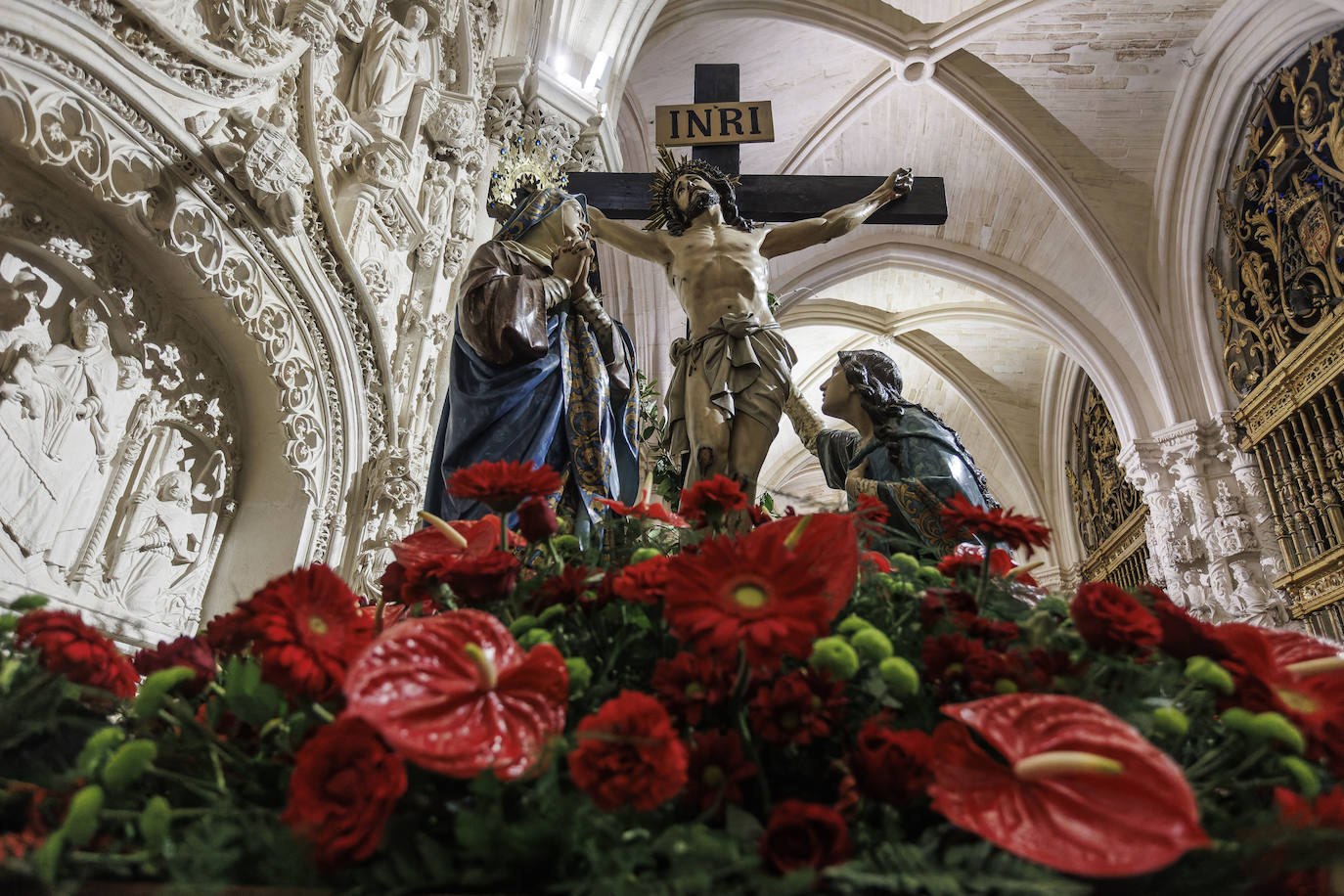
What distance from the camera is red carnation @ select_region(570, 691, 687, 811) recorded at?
49cm

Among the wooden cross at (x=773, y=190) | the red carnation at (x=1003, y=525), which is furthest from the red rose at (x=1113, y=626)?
the wooden cross at (x=773, y=190)

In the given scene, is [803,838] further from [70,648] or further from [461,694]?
[70,648]

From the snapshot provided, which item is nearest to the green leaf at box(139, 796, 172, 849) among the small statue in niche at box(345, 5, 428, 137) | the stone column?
the small statue in niche at box(345, 5, 428, 137)

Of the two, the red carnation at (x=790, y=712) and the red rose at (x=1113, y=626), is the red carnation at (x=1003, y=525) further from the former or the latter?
the red carnation at (x=790, y=712)

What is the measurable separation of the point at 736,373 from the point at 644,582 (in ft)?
7.16

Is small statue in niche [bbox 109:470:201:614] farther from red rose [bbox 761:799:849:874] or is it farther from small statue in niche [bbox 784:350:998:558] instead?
red rose [bbox 761:799:849:874]

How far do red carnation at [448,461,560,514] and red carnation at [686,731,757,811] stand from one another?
0.28 meters

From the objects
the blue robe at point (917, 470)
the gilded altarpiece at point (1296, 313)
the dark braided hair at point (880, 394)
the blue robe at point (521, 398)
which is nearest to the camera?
the blue robe at point (917, 470)

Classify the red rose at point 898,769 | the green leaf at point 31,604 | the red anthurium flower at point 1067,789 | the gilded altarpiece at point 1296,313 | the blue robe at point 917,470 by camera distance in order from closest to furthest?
the red anthurium flower at point 1067,789 < the red rose at point 898,769 < the green leaf at point 31,604 < the blue robe at point 917,470 < the gilded altarpiece at point 1296,313

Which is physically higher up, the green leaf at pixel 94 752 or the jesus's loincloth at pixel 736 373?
the jesus's loincloth at pixel 736 373

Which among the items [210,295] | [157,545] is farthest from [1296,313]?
[157,545]

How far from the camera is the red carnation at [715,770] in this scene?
54 cm

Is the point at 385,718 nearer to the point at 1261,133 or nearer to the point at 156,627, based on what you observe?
the point at 156,627

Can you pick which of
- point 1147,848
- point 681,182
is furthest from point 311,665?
point 681,182
